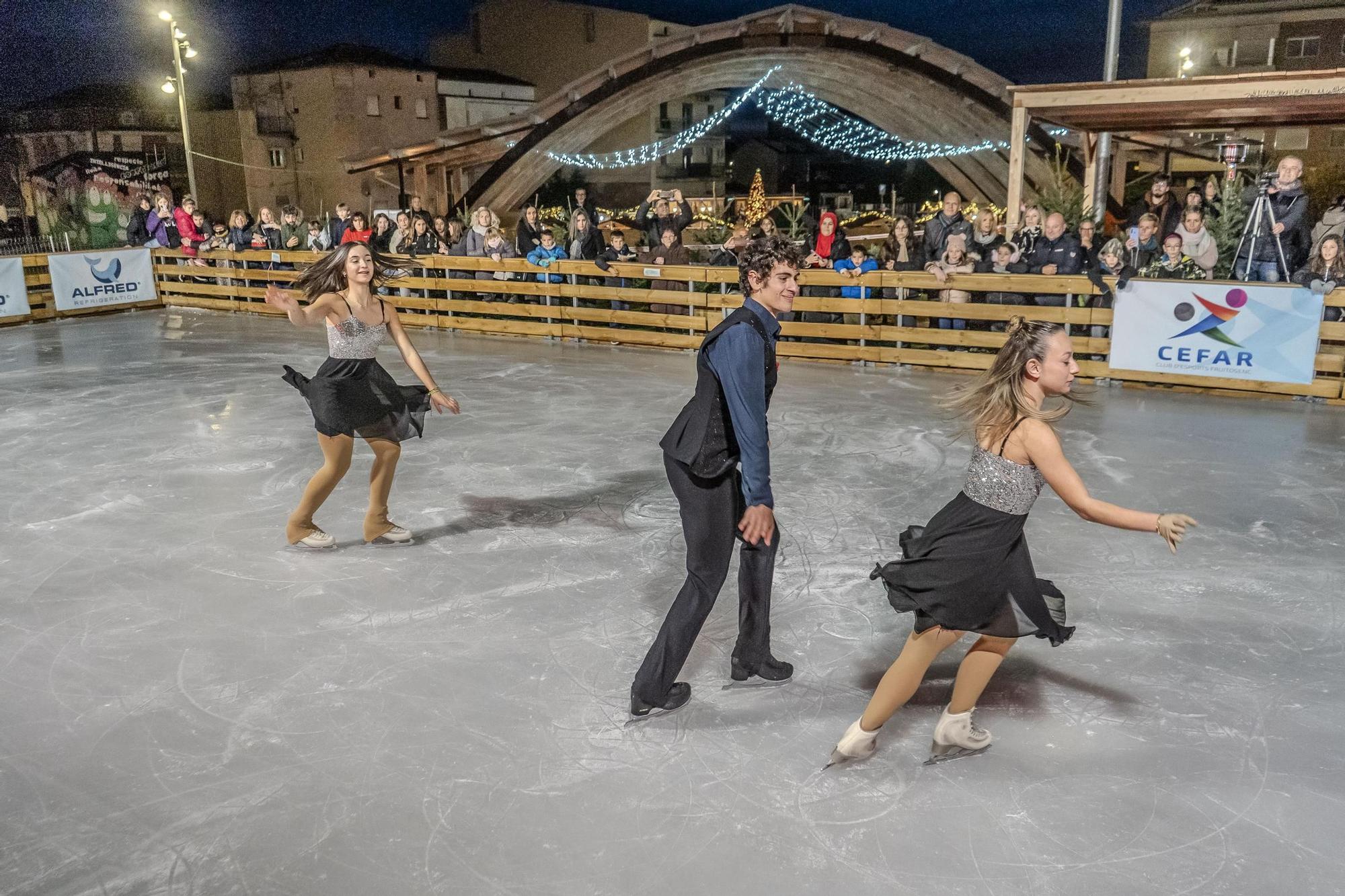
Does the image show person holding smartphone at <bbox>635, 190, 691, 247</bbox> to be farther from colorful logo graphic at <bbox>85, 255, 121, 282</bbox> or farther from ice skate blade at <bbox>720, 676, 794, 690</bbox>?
colorful logo graphic at <bbox>85, 255, 121, 282</bbox>

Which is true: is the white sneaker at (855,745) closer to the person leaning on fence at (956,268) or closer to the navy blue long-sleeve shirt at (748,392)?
the navy blue long-sleeve shirt at (748,392)

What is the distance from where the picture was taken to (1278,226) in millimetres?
8523

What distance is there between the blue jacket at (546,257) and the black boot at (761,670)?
948 cm

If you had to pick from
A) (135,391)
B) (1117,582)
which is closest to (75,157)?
(135,391)

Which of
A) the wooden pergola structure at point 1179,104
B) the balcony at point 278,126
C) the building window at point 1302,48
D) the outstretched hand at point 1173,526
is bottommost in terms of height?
the outstretched hand at point 1173,526

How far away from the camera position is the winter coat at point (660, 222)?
11992 millimetres

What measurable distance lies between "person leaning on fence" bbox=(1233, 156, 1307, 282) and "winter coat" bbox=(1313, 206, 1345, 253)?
0.85ft

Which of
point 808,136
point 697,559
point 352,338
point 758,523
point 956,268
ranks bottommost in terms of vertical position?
point 697,559

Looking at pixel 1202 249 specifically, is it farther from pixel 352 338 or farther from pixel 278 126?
pixel 278 126

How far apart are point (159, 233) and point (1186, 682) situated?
1734cm

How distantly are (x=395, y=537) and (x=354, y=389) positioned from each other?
33.6 inches

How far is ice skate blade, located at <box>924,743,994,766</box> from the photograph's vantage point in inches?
129

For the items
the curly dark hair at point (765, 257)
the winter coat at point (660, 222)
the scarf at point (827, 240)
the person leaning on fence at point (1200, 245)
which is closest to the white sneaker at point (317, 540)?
the curly dark hair at point (765, 257)

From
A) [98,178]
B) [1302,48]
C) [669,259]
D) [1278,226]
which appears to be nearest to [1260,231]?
[1278,226]
